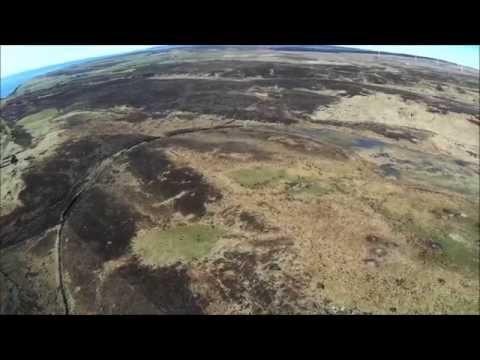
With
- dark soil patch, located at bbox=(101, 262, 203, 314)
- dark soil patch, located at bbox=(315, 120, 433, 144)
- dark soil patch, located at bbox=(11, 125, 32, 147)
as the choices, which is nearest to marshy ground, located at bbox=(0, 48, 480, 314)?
dark soil patch, located at bbox=(101, 262, 203, 314)

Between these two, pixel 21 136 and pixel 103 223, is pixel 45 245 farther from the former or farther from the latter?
pixel 21 136

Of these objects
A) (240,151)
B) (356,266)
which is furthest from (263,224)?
(240,151)

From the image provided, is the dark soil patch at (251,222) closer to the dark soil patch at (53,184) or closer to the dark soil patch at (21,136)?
the dark soil patch at (53,184)

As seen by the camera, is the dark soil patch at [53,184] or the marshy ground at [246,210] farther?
the dark soil patch at [53,184]

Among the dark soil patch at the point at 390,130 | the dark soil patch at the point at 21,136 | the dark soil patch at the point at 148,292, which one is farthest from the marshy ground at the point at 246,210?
the dark soil patch at the point at 21,136

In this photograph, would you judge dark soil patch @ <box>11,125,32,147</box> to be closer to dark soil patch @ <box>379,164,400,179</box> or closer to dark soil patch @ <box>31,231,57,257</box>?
dark soil patch @ <box>31,231,57,257</box>

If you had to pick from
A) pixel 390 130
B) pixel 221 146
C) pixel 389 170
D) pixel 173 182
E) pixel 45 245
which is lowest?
pixel 390 130

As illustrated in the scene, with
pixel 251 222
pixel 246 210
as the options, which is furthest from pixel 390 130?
pixel 251 222
